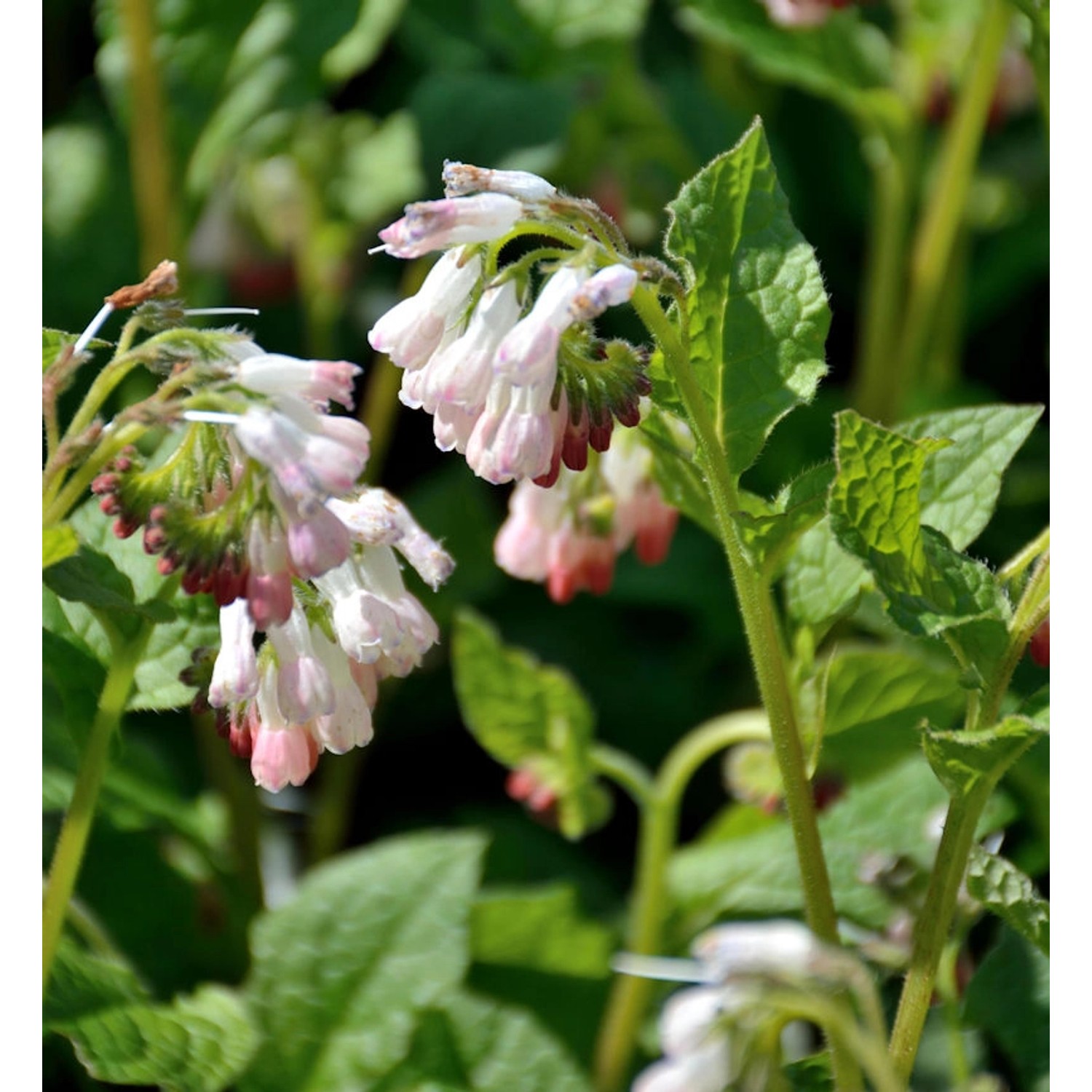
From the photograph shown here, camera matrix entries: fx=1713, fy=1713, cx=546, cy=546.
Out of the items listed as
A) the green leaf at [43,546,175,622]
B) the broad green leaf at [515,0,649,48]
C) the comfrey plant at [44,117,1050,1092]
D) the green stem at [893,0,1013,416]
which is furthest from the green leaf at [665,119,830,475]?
the broad green leaf at [515,0,649,48]

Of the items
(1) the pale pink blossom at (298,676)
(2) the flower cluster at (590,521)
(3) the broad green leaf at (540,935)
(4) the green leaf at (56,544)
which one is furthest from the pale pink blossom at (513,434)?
(3) the broad green leaf at (540,935)

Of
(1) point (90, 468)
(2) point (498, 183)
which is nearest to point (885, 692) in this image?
(2) point (498, 183)

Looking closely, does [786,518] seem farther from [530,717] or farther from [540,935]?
[540,935]

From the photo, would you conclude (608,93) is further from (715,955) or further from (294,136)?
(715,955)

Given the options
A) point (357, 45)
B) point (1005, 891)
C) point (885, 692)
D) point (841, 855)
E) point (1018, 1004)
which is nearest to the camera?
point (1005, 891)

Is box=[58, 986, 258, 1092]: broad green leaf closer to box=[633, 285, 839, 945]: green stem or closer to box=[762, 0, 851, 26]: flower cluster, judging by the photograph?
box=[633, 285, 839, 945]: green stem

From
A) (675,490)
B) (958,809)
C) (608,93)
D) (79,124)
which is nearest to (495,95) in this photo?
(608,93)

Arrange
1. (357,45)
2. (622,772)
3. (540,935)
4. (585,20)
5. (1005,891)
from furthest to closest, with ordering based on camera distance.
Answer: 1. (585,20)
2. (357,45)
3. (540,935)
4. (622,772)
5. (1005,891)

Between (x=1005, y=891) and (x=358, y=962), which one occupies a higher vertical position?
(x=1005, y=891)
